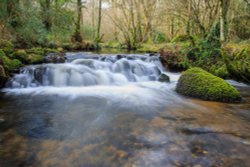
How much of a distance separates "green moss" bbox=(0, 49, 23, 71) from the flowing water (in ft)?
1.22

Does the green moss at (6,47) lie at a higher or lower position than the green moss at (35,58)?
higher

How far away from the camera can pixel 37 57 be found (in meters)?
8.53

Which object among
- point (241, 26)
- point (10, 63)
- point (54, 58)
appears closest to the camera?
point (10, 63)

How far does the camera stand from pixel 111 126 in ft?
12.5

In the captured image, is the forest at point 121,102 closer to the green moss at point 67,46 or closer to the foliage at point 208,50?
the foliage at point 208,50

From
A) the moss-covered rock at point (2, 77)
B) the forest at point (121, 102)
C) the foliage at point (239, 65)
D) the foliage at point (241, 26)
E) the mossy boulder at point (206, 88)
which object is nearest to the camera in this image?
the forest at point (121, 102)

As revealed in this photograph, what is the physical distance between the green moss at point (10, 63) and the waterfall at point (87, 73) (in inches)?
12.4

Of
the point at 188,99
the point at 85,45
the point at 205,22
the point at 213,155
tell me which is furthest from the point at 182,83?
the point at 85,45

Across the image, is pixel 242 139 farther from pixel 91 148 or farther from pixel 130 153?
pixel 91 148

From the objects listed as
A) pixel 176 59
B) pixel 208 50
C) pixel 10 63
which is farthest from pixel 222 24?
pixel 10 63

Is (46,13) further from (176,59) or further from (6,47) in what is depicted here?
(176,59)

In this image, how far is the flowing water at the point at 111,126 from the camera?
8.96 ft

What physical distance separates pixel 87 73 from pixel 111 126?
417 cm

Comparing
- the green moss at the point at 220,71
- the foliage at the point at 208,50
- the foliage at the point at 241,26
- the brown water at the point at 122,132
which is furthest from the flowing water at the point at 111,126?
the foliage at the point at 241,26
